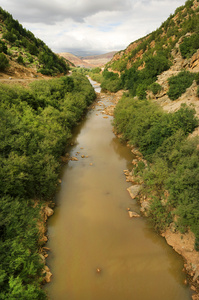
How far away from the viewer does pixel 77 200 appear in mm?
16359

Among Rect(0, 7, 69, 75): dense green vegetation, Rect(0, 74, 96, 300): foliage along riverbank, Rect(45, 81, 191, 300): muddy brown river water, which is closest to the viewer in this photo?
Rect(0, 74, 96, 300): foliage along riverbank

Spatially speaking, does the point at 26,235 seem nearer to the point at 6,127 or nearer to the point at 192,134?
the point at 6,127

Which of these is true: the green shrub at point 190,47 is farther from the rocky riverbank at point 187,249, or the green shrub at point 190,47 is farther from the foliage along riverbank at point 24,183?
the rocky riverbank at point 187,249

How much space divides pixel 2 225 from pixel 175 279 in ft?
39.3

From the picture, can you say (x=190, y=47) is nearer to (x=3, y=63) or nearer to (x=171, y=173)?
(x=171, y=173)

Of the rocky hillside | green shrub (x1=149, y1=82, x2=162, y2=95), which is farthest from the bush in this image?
green shrub (x1=149, y1=82, x2=162, y2=95)

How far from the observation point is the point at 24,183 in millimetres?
12805

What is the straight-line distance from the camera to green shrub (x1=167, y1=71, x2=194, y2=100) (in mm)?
23500

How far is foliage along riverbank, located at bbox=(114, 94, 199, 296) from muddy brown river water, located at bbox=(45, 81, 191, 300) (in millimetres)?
1359

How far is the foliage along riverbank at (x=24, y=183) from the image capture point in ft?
28.2

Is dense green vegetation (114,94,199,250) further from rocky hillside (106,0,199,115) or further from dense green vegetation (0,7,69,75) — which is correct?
dense green vegetation (0,7,69,75)

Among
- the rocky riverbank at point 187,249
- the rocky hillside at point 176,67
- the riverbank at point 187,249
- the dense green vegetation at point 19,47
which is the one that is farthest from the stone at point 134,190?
the dense green vegetation at point 19,47

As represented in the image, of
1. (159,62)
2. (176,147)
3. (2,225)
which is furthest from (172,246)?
(159,62)

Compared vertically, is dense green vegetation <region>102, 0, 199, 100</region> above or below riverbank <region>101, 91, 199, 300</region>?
above
